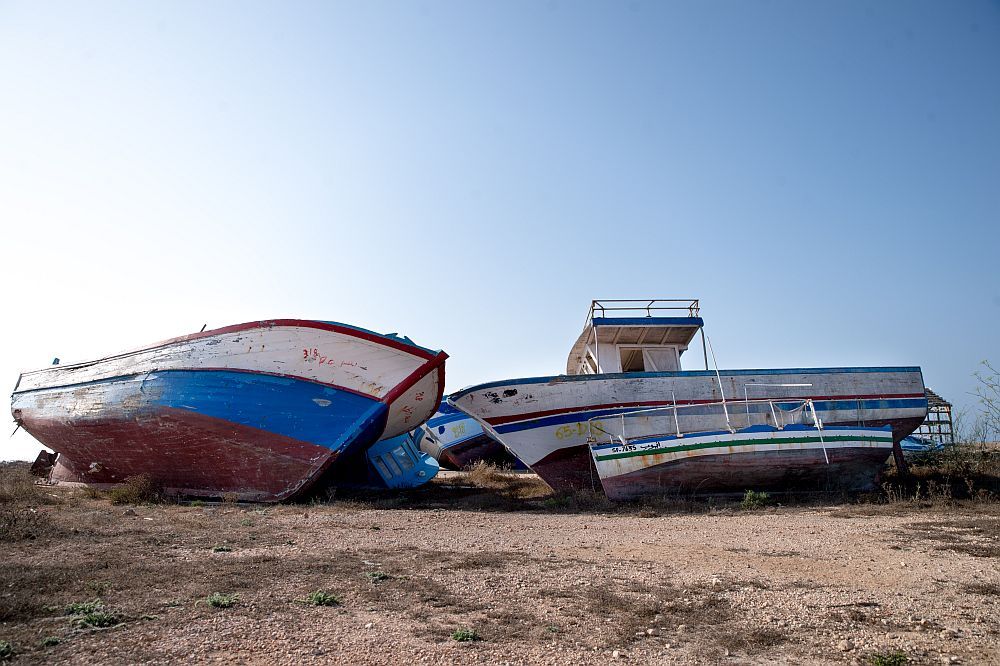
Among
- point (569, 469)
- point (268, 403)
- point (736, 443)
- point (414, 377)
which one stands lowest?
point (569, 469)

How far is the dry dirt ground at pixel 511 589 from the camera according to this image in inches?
134

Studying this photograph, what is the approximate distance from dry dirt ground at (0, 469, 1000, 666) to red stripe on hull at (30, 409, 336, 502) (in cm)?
272

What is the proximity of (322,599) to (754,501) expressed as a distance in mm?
8692

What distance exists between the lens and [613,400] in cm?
1348

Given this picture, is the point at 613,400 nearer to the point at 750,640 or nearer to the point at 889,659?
the point at 750,640

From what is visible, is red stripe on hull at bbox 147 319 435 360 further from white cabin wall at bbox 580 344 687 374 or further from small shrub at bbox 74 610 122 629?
small shrub at bbox 74 610 122 629

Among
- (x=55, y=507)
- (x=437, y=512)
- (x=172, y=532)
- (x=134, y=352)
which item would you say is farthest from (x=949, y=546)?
(x=134, y=352)

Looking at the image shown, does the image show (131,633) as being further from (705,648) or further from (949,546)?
(949,546)

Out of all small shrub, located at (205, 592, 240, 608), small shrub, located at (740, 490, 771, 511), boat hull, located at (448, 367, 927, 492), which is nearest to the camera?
small shrub, located at (205, 592, 240, 608)

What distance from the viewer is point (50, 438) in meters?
17.2

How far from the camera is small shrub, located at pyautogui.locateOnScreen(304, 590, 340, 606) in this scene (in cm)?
432

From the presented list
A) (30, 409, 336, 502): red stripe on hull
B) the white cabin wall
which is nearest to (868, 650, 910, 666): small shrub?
(30, 409, 336, 502): red stripe on hull

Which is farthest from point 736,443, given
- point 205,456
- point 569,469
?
point 205,456

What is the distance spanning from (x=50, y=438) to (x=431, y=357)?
531 inches
